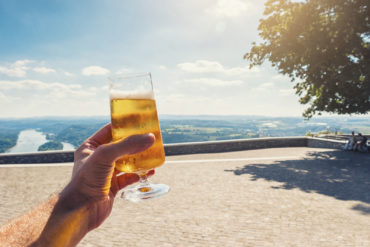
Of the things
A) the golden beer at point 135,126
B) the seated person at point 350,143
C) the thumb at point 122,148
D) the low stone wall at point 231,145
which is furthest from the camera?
the low stone wall at point 231,145

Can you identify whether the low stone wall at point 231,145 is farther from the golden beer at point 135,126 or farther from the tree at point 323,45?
the golden beer at point 135,126

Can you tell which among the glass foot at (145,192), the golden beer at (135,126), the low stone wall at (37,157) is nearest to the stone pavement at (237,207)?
the glass foot at (145,192)

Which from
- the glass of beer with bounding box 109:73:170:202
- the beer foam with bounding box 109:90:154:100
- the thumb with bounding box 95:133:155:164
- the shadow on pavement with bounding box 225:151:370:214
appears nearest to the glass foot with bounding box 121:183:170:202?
the glass of beer with bounding box 109:73:170:202

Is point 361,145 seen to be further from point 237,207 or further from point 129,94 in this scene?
point 129,94

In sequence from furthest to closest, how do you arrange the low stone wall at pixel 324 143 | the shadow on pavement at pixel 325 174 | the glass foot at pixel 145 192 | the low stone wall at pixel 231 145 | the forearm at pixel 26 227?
the low stone wall at pixel 324 143 → the low stone wall at pixel 231 145 → the shadow on pavement at pixel 325 174 → the glass foot at pixel 145 192 → the forearm at pixel 26 227

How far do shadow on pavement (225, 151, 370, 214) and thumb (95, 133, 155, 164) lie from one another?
6965mm

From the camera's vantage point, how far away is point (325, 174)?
10.9 meters

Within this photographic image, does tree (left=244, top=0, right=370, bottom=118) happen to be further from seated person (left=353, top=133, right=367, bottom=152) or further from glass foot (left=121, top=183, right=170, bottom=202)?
glass foot (left=121, top=183, right=170, bottom=202)

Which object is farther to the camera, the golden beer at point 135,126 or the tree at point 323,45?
the tree at point 323,45

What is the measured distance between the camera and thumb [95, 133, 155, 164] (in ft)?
5.14

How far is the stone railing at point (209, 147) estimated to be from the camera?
1712 cm

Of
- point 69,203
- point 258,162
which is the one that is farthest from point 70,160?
point 69,203

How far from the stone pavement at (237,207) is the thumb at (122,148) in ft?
5.08

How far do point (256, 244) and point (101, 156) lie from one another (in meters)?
4.21
